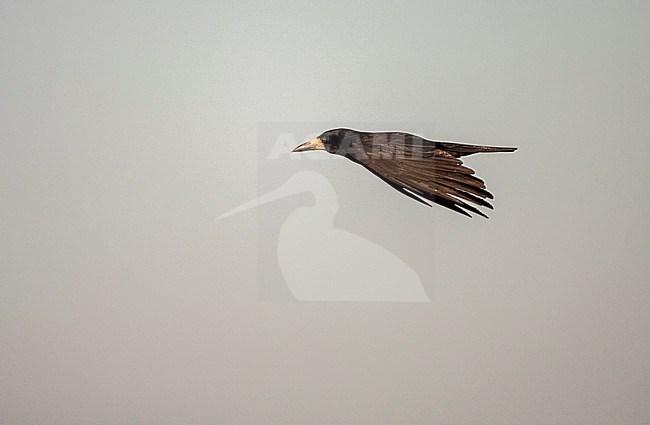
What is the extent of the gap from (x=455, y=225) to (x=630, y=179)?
62 cm

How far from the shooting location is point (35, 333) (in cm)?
201

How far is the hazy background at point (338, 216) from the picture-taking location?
199 cm

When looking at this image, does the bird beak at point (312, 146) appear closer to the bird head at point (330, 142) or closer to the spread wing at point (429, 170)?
the bird head at point (330, 142)

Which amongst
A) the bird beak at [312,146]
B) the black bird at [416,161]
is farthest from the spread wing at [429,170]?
the bird beak at [312,146]

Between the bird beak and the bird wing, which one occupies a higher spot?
the bird beak

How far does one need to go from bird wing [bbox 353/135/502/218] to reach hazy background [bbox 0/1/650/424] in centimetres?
5

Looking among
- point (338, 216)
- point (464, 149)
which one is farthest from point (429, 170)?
point (338, 216)

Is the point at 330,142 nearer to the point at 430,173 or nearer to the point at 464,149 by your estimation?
the point at 430,173

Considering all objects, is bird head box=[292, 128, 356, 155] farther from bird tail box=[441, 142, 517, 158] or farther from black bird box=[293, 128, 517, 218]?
bird tail box=[441, 142, 517, 158]

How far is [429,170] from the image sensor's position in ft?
6.41

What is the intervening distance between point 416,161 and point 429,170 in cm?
5

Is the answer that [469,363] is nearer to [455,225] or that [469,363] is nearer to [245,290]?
[455,225]

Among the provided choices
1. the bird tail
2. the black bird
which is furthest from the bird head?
the bird tail

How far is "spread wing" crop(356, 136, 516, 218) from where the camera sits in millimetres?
1954
